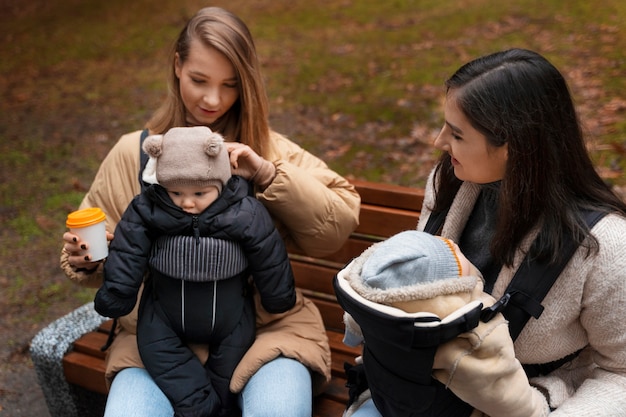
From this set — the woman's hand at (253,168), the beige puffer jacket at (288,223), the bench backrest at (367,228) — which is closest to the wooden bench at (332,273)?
the bench backrest at (367,228)

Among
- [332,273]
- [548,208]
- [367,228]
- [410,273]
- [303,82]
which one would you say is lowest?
[303,82]

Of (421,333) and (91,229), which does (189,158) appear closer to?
(91,229)

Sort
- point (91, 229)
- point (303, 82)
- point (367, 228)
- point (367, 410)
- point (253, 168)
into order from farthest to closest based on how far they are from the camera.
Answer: point (303, 82) < point (367, 228) < point (253, 168) < point (91, 229) < point (367, 410)

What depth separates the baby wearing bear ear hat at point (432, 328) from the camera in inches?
72.1

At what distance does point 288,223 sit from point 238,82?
2.02ft

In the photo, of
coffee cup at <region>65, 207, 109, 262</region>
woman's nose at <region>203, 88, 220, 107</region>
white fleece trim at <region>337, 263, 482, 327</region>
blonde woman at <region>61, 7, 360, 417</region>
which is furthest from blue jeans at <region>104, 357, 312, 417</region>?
woman's nose at <region>203, 88, 220, 107</region>

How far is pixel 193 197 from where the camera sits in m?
2.40

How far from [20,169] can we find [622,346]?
6.03 m

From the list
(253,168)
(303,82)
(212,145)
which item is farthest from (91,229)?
(303,82)

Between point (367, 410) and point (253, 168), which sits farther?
point (253, 168)

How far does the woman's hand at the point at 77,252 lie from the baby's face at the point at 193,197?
0.38m

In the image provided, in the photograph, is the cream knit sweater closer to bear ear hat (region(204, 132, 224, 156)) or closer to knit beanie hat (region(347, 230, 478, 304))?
knit beanie hat (region(347, 230, 478, 304))

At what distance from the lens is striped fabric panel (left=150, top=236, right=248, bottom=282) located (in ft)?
7.81

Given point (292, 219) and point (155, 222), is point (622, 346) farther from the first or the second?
point (155, 222)
